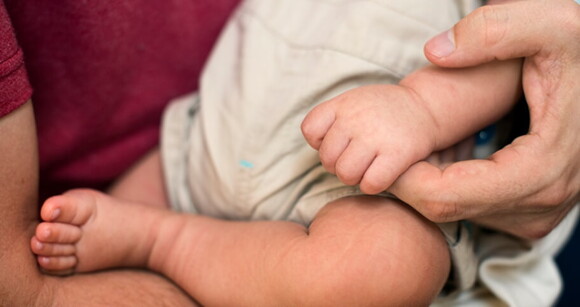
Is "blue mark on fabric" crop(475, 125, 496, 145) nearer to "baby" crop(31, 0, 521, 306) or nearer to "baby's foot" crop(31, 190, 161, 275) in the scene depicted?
"baby" crop(31, 0, 521, 306)

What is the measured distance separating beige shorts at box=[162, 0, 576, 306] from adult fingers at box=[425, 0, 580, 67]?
10cm

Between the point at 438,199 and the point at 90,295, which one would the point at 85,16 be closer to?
the point at 90,295

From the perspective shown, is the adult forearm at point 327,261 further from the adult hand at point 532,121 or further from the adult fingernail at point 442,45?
the adult fingernail at point 442,45

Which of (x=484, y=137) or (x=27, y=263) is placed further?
(x=484, y=137)

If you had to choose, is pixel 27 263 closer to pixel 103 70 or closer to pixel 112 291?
pixel 112 291

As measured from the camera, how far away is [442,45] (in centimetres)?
61

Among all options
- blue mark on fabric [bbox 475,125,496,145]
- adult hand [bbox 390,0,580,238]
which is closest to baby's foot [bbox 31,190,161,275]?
adult hand [bbox 390,0,580,238]

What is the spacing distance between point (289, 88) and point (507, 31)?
0.26 metres

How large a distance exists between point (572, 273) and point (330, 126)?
2.55ft

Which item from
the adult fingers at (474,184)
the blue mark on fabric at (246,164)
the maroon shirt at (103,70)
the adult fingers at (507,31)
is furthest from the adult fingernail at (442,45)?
the maroon shirt at (103,70)

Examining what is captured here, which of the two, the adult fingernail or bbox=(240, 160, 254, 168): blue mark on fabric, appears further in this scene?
bbox=(240, 160, 254, 168): blue mark on fabric

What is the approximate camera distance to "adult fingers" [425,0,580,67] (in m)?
0.59

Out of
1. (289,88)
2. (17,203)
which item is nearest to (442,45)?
(289,88)

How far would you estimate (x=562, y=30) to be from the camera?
23.5 inches
